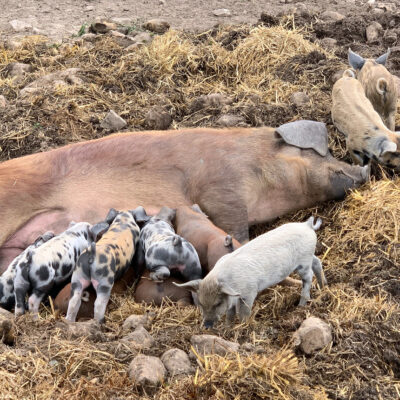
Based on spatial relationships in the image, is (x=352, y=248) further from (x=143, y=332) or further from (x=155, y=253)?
(x=143, y=332)

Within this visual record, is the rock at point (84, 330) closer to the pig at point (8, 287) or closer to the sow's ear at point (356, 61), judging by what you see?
the pig at point (8, 287)

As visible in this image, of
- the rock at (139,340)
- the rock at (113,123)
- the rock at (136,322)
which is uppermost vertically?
the rock at (139,340)

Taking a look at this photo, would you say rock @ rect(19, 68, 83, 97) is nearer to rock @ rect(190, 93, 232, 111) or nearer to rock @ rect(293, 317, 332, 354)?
rock @ rect(190, 93, 232, 111)

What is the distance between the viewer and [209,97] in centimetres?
689

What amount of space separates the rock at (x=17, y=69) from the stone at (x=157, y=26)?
1831 mm

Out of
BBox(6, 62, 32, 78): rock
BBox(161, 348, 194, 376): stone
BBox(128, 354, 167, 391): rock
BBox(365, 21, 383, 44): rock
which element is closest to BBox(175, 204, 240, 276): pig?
BBox(161, 348, 194, 376): stone

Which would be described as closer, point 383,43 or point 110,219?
point 110,219

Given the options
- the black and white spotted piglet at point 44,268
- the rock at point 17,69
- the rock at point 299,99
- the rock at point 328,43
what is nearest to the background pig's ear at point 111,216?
the black and white spotted piglet at point 44,268

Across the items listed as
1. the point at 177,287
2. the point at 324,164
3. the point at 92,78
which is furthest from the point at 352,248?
the point at 92,78

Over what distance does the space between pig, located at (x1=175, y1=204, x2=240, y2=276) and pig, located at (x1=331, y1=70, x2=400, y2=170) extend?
4.61 ft

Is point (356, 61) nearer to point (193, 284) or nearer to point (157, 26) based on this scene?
point (157, 26)

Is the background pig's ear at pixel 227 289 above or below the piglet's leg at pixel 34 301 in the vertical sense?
above

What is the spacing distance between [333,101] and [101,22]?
12.6ft

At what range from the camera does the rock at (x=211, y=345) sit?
3.68 meters
